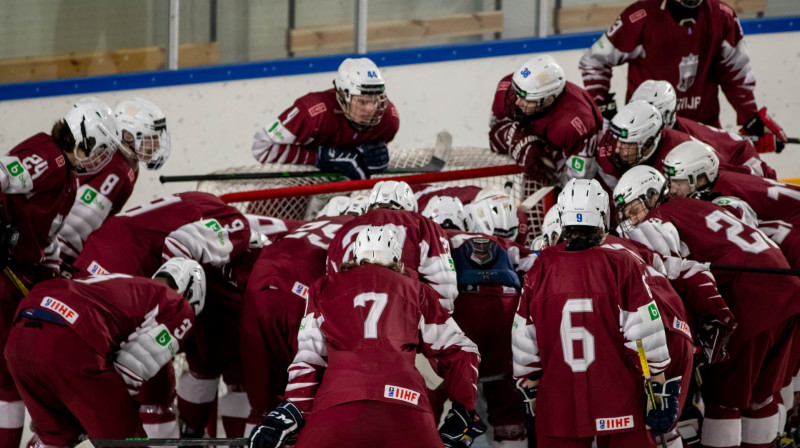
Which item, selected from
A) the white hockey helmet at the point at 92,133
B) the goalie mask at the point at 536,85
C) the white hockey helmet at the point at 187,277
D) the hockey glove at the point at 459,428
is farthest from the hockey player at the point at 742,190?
the white hockey helmet at the point at 92,133

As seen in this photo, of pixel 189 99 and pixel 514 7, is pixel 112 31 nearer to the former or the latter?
pixel 189 99

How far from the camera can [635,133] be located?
16.9 feet

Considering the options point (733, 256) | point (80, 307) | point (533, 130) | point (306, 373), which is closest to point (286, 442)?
point (306, 373)

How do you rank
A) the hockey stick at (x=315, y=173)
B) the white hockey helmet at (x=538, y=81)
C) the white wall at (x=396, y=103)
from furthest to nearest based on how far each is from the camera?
the white wall at (x=396, y=103), the hockey stick at (x=315, y=173), the white hockey helmet at (x=538, y=81)

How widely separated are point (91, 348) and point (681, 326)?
179 cm

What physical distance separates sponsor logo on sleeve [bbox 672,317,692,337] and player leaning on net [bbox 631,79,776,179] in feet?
5.07

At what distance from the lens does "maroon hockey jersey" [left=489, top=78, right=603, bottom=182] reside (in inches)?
211

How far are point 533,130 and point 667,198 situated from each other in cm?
83

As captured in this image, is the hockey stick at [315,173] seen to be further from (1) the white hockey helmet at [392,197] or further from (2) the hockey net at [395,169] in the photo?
(1) the white hockey helmet at [392,197]

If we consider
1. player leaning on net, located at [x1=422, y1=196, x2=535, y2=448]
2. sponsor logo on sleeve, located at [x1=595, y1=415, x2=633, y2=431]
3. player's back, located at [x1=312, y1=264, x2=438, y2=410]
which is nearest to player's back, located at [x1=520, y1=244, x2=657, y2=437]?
sponsor logo on sleeve, located at [x1=595, y1=415, x2=633, y2=431]

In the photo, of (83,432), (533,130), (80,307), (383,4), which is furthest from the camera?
(383,4)

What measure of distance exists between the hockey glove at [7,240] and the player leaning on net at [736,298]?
6.86 ft

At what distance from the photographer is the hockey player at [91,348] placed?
13.0 feet

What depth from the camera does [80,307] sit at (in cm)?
399
